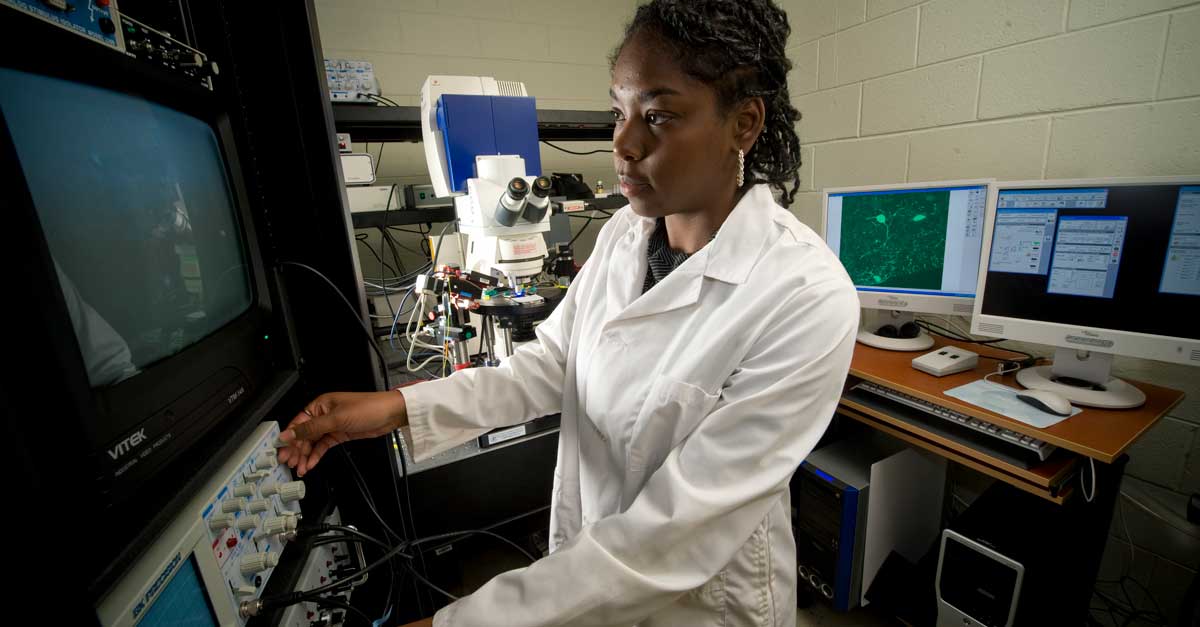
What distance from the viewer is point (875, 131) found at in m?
1.90

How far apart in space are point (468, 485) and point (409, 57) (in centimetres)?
213

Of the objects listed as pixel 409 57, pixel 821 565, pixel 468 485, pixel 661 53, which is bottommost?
pixel 821 565

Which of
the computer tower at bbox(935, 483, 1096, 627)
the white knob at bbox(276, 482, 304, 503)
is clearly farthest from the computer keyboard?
the white knob at bbox(276, 482, 304, 503)

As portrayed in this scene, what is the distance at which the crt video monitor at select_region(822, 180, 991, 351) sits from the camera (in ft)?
4.63

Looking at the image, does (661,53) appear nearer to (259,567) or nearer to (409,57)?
(259,567)

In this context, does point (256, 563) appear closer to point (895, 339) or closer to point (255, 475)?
point (255, 475)

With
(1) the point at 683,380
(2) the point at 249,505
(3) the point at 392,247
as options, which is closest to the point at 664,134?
(1) the point at 683,380

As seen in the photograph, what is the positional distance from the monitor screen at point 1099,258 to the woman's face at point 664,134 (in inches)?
38.2

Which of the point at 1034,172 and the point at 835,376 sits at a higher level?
the point at 1034,172

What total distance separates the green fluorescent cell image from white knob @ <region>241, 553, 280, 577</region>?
1693 mm

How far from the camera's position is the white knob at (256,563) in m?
0.55

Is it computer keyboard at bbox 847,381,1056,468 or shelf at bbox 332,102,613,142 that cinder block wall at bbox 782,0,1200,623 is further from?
shelf at bbox 332,102,613,142

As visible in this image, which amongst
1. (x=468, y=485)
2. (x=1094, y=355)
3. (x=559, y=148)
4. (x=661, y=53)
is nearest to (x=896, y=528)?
(x=1094, y=355)

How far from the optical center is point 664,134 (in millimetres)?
719
